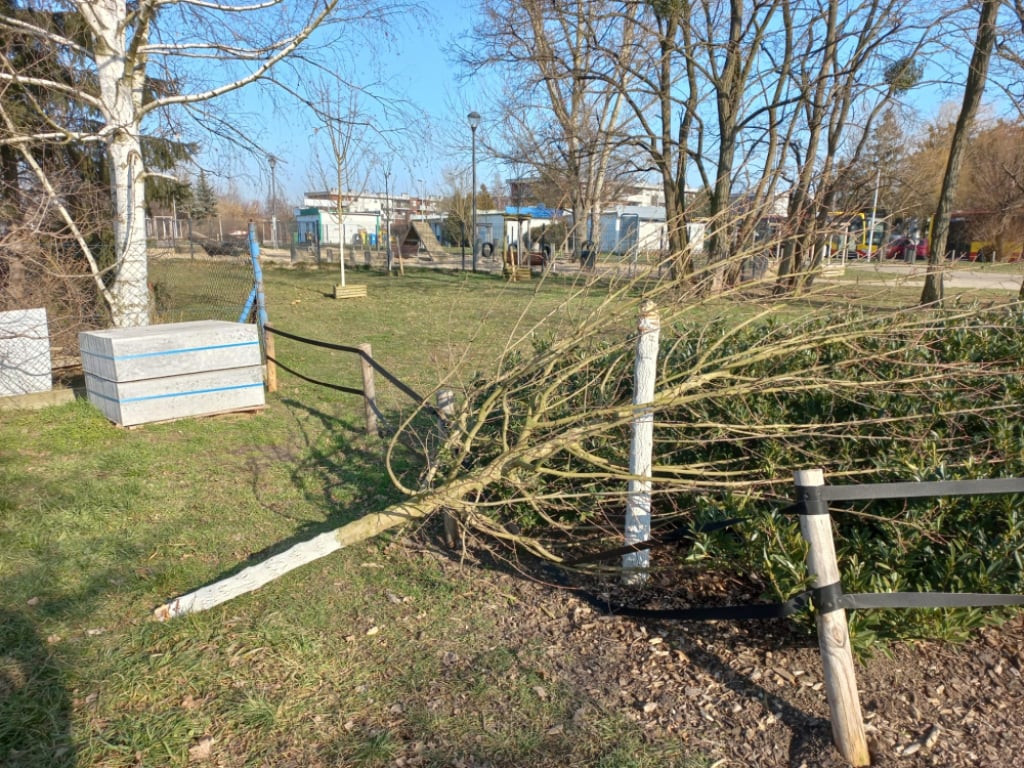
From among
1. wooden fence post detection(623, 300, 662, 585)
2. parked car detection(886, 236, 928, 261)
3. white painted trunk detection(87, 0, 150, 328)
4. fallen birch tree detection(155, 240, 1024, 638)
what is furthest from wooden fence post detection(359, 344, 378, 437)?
white painted trunk detection(87, 0, 150, 328)

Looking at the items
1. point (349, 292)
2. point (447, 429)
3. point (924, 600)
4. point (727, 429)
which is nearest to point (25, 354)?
point (447, 429)

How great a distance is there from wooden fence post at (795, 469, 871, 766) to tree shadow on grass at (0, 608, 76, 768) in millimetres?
2713

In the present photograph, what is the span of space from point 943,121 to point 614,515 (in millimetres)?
45478

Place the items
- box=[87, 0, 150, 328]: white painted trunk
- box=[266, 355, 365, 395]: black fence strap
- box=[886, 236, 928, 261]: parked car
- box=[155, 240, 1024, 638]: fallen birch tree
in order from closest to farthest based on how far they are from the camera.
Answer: box=[155, 240, 1024, 638]: fallen birch tree, box=[886, 236, 928, 261]: parked car, box=[266, 355, 365, 395]: black fence strap, box=[87, 0, 150, 328]: white painted trunk

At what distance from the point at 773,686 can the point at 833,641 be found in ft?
1.86

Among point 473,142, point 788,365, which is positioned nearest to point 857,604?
point 788,365

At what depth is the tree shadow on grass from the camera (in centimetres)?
253

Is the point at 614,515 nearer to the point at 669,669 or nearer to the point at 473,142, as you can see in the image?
the point at 669,669

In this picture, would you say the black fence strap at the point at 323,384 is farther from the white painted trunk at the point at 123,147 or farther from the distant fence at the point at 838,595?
the distant fence at the point at 838,595

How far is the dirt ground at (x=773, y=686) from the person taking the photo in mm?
2615

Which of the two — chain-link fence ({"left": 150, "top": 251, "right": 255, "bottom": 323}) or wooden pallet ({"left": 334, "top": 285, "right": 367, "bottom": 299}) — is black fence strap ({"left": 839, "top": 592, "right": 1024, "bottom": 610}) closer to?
chain-link fence ({"left": 150, "top": 251, "right": 255, "bottom": 323})

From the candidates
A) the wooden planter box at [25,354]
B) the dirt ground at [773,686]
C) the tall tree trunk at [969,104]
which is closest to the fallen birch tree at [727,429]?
the dirt ground at [773,686]

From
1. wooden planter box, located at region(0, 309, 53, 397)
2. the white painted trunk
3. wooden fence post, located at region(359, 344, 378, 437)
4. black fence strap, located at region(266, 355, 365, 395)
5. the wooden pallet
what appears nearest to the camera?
wooden fence post, located at region(359, 344, 378, 437)

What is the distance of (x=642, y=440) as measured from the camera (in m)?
3.62
